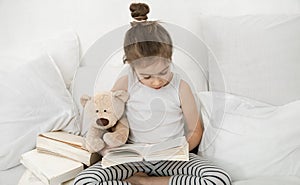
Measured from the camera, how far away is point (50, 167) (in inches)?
50.0

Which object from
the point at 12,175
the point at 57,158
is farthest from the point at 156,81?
the point at 12,175

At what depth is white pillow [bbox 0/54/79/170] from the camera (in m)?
1.38

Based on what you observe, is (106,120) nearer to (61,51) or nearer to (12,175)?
(12,175)

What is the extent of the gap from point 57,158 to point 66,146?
5 centimetres

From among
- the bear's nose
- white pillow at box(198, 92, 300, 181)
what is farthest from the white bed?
the bear's nose

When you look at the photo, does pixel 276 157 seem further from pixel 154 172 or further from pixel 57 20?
pixel 57 20

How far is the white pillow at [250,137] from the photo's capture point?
3.98 feet

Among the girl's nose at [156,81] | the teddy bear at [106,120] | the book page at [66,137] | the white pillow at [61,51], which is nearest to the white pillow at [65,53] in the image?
the white pillow at [61,51]

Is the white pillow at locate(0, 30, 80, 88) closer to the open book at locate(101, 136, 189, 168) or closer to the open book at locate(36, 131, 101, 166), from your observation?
the open book at locate(36, 131, 101, 166)

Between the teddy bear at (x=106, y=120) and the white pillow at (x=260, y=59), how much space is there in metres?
0.32

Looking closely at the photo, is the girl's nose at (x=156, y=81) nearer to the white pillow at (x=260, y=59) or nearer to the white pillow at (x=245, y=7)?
the white pillow at (x=260, y=59)

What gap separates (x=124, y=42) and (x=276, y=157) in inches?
21.7

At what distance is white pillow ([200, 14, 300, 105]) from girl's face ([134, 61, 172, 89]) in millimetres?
208

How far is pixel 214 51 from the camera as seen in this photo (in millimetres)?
1502
